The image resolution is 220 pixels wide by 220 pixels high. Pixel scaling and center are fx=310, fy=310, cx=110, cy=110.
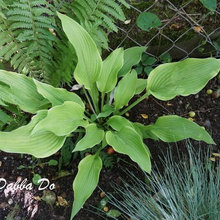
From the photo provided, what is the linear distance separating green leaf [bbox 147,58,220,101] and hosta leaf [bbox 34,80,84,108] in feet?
0.97

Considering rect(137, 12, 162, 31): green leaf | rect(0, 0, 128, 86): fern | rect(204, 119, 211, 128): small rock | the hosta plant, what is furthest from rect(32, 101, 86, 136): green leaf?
rect(204, 119, 211, 128): small rock

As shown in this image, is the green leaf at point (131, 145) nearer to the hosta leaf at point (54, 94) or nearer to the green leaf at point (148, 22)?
the hosta leaf at point (54, 94)

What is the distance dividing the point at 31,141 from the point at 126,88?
0.40m

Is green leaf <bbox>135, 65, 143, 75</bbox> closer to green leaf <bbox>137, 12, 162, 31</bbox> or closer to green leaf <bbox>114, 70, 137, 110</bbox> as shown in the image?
green leaf <bbox>137, 12, 162, 31</bbox>

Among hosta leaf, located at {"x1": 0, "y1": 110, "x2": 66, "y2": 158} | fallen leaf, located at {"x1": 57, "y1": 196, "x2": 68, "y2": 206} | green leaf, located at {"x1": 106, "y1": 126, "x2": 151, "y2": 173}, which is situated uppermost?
green leaf, located at {"x1": 106, "y1": 126, "x2": 151, "y2": 173}

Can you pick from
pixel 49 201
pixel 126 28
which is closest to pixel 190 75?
pixel 126 28

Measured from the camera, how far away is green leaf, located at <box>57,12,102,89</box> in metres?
1.05

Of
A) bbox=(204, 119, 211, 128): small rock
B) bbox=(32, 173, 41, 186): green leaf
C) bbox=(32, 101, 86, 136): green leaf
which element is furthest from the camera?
bbox=(204, 119, 211, 128): small rock

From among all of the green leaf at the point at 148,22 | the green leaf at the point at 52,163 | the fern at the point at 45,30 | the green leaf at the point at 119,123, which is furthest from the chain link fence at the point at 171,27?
the green leaf at the point at 52,163

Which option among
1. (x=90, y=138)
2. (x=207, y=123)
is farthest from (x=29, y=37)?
(x=207, y=123)

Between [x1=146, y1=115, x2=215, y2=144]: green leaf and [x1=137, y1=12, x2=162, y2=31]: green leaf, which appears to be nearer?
[x1=146, y1=115, x2=215, y2=144]: green leaf

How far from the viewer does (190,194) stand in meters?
1.06

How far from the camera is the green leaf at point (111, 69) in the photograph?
112 centimetres

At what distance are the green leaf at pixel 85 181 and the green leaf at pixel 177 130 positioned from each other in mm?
258
